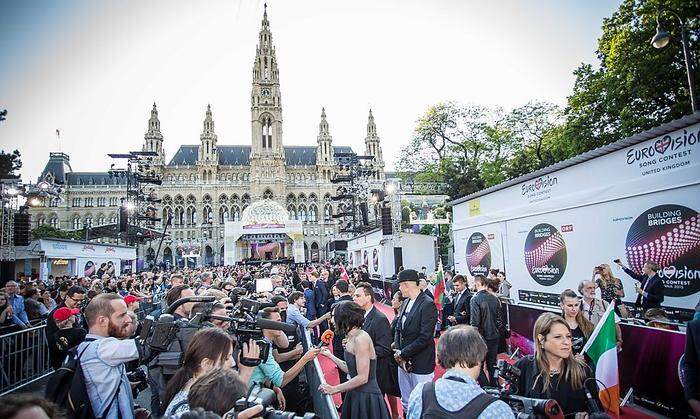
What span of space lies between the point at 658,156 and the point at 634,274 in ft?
7.35

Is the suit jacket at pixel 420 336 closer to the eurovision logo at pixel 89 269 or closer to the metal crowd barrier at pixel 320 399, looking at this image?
the metal crowd barrier at pixel 320 399

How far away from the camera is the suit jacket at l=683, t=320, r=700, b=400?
3.04 m

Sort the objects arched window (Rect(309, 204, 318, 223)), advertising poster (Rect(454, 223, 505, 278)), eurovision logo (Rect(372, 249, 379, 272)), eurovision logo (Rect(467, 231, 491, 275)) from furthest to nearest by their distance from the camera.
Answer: arched window (Rect(309, 204, 318, 223)) → eurovision logo (Rect(372, 249, 379, 272)) → eurovision logo (Rect(467, 231, 491, 275)) → advertising poster (Rect(454, 223, 505, 278))

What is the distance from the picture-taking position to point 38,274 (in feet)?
59.5

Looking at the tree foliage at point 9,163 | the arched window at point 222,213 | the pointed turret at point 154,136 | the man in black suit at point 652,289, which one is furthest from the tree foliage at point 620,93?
the pointed turret at point 154,136

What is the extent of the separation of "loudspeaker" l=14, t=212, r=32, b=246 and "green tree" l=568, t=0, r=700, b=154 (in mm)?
24340

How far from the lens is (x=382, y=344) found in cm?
422

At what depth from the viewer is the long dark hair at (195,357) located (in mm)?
2414

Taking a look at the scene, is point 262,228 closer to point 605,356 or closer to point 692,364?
point 605,356

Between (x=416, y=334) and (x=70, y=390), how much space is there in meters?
3.33

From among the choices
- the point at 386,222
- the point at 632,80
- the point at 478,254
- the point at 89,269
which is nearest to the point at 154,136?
the point at 89,269

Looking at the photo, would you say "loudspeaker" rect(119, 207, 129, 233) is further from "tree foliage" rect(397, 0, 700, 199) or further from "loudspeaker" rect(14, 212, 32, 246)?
"tree foliage" rect(397, 0, 700, 199)

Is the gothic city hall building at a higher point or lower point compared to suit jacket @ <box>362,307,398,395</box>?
higher

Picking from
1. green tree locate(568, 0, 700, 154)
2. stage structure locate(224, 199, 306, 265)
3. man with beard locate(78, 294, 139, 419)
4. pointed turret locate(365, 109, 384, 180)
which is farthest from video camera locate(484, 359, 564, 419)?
pointed turret locate(365, 109, 384, 180)
